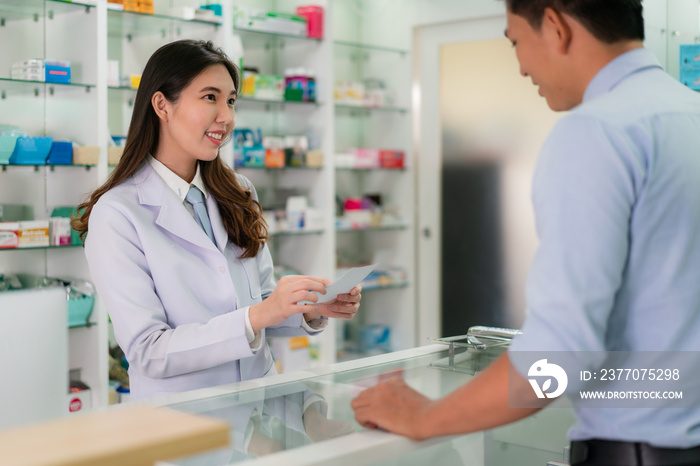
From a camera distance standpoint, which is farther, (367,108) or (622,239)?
(367,108)

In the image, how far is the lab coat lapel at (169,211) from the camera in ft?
6.79

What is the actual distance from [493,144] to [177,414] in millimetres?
4622

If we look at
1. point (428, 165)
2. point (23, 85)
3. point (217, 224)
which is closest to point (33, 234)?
point (23, 85)

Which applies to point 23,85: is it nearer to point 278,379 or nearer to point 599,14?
point 278,379

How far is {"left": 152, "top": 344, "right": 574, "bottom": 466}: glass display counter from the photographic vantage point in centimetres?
121

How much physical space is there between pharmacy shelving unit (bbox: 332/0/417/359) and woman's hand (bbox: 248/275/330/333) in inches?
141

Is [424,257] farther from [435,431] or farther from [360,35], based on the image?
[435,431]

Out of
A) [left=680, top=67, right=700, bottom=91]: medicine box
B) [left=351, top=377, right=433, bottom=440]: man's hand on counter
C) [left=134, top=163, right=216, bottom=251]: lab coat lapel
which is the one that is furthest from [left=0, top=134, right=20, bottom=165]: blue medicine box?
[left=680, top=67, right=700, bottom=91]: medicine box

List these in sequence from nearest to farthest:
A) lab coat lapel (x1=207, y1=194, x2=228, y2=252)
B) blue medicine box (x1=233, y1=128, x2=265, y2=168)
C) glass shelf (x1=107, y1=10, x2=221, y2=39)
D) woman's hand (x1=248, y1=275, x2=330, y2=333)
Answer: woman's hand (x1=248, y1=275, x2=330, y2=333) < lab coat lapel (x1=207, y1=194, x2=228, y2=252) < glass shelf (x1=107, y1=10, x2=221, y2=39) < blue medicine box (x1=233, y1=128, x2=265, y2=168)

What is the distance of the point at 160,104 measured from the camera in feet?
7.26

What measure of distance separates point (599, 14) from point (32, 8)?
346cm

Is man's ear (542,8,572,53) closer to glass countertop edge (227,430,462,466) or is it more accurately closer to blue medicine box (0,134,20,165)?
glass countertop edge (227,430,462,466)

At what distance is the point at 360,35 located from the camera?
5.92m

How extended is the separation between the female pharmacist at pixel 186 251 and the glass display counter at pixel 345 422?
0.29 meters
